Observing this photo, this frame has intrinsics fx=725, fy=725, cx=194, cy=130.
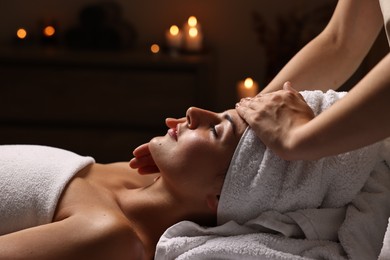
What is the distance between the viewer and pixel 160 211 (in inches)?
64.9

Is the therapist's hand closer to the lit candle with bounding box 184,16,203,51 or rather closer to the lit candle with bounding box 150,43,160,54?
the lit candle with bounding box 184,16,203,51

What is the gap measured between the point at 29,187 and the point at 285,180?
561 mm

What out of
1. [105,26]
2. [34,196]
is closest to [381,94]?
[34,196]

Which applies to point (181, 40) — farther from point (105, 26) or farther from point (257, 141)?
point (257, 141)

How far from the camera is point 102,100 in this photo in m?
3.93

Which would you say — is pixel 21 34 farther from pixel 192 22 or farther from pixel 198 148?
pixel 198 148

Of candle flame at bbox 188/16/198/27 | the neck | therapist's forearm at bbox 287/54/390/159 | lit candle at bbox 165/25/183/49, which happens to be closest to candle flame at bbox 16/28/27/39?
lit candle at bbox 165/25/183/49

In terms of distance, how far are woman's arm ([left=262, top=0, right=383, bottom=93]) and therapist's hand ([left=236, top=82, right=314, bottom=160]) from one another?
294 millimetres

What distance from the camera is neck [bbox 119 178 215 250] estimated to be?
1.62 meters

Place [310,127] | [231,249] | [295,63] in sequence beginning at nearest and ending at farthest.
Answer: [310,127] → [231,249] → [295,63]

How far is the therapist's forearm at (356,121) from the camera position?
47.4 inches

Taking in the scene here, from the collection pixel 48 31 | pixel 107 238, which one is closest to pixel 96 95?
pixel 48 31

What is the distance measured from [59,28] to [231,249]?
3.14 m

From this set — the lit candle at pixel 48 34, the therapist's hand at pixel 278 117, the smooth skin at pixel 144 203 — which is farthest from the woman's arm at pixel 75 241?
the lit candle at pixel 48 34
